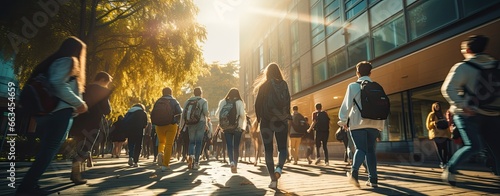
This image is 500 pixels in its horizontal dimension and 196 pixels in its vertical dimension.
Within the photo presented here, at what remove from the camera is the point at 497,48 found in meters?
7.72

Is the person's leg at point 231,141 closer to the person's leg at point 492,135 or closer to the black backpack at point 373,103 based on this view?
the black backpack at point 373,103

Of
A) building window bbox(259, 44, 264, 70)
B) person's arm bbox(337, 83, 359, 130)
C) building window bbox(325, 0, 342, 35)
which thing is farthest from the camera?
building window bbox(259, 44, 264, 70)

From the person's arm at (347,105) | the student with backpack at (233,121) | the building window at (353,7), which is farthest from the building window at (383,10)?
the person's arm at (347,105)

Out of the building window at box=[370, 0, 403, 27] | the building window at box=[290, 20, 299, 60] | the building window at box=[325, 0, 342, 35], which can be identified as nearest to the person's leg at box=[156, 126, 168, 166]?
the building window at box=[370, 0, 403, 27]

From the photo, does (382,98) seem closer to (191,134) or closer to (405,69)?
(191,134)

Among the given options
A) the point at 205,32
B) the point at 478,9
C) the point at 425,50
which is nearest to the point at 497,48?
the point at 478,9

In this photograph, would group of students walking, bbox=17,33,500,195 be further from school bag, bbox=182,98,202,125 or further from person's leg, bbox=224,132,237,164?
school bag, bbox=182,98,202,125

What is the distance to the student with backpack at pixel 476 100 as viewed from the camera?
10.3 ft

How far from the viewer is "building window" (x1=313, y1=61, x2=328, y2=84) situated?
1599 centimetres

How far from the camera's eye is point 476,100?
3230mm

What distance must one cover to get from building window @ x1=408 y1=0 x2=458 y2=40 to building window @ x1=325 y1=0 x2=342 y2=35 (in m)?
4.60

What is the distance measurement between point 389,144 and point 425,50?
4.50 meters

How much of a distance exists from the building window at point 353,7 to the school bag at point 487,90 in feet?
35.2

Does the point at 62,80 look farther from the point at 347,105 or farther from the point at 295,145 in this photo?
the point at 295,145
